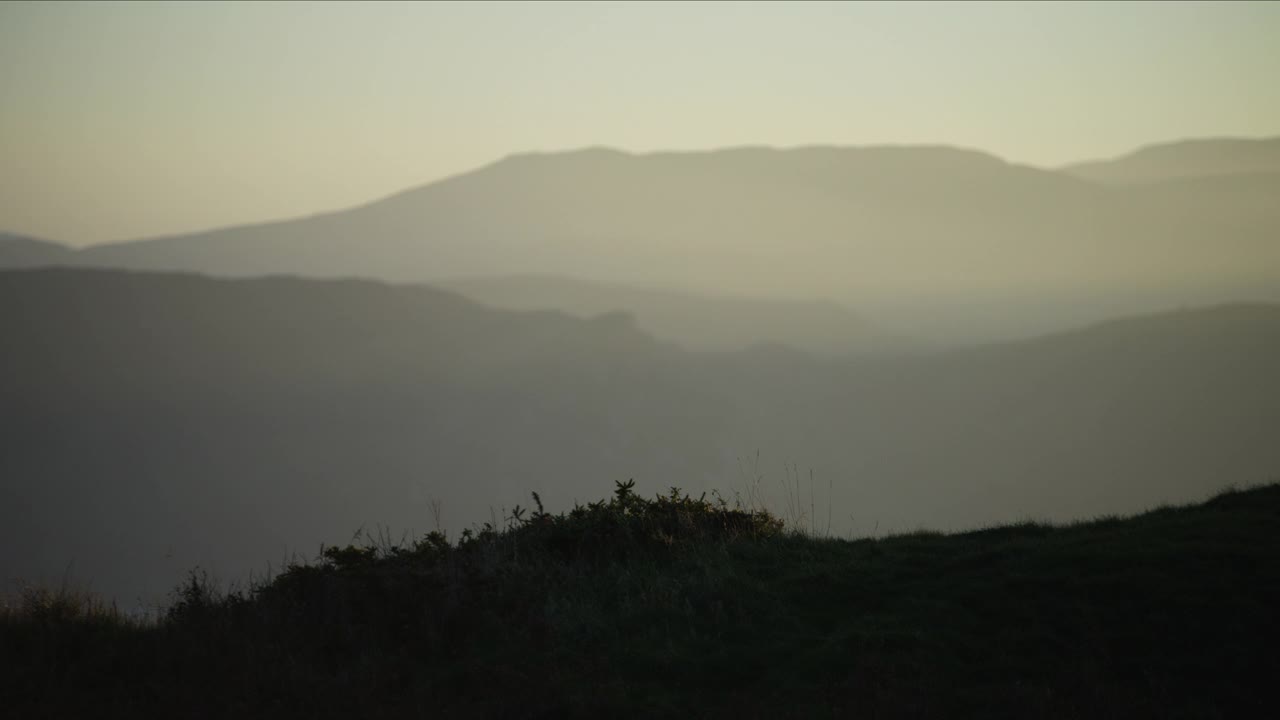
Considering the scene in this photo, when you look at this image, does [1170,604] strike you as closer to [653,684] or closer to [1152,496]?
[653,684]

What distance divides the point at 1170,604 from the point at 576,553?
26.5ft

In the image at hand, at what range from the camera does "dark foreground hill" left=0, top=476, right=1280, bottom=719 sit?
957 cm

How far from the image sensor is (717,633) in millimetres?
11539

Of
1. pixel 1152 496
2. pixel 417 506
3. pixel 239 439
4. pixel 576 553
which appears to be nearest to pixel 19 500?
pixel 239 439

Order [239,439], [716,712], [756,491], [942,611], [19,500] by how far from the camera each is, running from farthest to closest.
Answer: [239,439] → [19,500] → [756,491] → [942,611] → [716,712]

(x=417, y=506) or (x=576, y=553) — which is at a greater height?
(x=576, y=553)

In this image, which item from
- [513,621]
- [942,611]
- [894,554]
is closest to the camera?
[942,611]

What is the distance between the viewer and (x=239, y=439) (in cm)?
18562

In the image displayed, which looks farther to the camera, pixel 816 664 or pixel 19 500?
pixel 19 500

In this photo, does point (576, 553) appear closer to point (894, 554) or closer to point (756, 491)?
point (756, 491)

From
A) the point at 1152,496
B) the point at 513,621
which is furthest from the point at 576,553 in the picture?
the point at 1152,496

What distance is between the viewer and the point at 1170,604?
10836 millimetres

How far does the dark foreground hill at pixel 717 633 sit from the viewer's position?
957cm

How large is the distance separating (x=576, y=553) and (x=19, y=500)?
6978 inches
